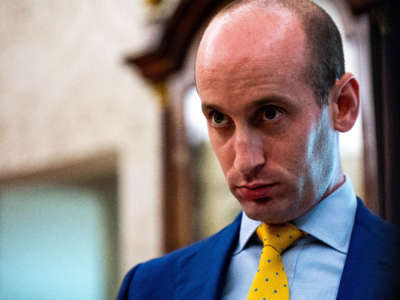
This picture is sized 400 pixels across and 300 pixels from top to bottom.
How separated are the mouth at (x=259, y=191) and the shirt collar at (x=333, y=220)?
149 millimetres

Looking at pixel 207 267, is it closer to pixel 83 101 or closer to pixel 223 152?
pixel 223 152

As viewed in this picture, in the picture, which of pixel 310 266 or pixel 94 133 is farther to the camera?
pixel 94 133

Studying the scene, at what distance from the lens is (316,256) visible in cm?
121

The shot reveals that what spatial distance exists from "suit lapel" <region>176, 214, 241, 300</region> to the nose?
0.98 feet

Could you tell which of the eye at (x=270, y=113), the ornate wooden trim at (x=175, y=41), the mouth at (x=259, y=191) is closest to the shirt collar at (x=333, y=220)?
the mouth at (x=259, y=191)

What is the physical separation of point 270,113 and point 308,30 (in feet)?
0.66

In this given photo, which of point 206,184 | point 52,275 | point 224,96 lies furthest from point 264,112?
point 52,275

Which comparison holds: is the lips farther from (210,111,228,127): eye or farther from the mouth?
(210,111,228,127): eye

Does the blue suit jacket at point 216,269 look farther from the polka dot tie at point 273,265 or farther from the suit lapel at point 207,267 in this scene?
the polka dot tie at point 273,265

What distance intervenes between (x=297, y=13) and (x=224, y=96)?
0.25 meters

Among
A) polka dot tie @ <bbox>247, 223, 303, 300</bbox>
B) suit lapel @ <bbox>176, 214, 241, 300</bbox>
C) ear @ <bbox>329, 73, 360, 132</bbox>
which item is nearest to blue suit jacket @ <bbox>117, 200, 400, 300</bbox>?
suit lapel @ <bbox>176, 214, 241, 300</bbox>

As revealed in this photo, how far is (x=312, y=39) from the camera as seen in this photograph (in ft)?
3.79

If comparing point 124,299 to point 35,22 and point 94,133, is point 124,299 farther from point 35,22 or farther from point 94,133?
point 35,22

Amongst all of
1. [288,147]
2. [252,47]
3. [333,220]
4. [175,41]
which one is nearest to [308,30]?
[252,47]
